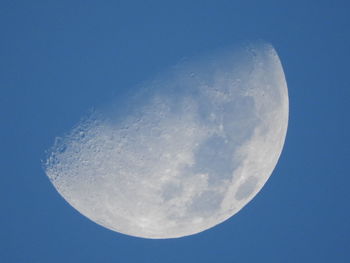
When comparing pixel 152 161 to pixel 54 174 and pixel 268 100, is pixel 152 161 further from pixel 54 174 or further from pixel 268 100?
pixel 268 100

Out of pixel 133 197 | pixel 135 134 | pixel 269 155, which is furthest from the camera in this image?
pixel 269 155

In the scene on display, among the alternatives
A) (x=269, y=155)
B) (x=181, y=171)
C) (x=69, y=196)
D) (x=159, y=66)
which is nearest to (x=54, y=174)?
(x=69, y=196)

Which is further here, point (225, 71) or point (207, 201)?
point (207, 201)

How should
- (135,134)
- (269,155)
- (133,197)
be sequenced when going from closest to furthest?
(135,134), (133,197), (269,155)

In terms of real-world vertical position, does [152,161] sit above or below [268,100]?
below

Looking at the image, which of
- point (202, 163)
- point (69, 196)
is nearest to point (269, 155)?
point (202, 163)

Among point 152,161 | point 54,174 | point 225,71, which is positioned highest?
point 225,71
